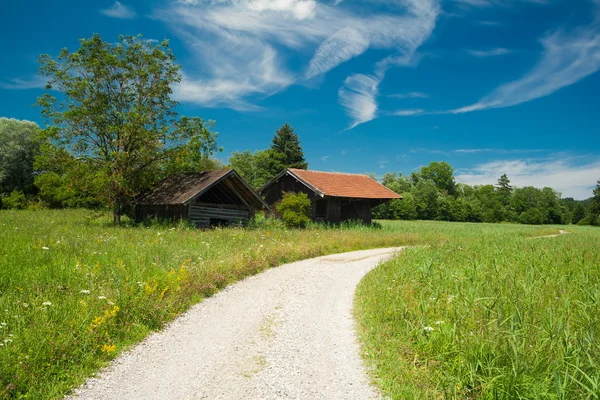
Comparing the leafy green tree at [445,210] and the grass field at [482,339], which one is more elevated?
the leafy green tree at [445,210]

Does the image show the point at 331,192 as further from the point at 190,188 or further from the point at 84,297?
the point at 84,297

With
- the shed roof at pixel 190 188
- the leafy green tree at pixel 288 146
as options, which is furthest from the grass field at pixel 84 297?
the leafy green tree at pixel 288 146

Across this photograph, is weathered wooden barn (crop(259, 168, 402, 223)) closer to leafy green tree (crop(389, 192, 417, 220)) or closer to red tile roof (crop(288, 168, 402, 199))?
red tile roof (crop(288, 168, 402, 199))

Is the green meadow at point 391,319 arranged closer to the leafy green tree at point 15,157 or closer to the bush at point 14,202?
the bush at point 14,202

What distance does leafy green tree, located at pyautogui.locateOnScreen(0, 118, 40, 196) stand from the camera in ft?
130

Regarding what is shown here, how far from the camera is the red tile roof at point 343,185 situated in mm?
31172

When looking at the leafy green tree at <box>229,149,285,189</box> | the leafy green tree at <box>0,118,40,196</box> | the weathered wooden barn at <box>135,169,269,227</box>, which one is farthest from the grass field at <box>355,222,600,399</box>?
the leafy green tree at <box>229,149,285,189</box>

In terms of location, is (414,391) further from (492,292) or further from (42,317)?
(42,317)

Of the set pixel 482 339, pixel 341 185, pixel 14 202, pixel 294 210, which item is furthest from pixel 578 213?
pixel 14 202

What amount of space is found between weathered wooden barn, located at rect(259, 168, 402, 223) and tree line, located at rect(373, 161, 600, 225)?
1462 inches

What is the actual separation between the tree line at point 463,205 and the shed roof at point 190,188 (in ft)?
162

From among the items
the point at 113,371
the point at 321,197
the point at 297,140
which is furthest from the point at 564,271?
the point at 297,140

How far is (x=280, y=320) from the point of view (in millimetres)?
7109

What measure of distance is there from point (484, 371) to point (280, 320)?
3829 mm
